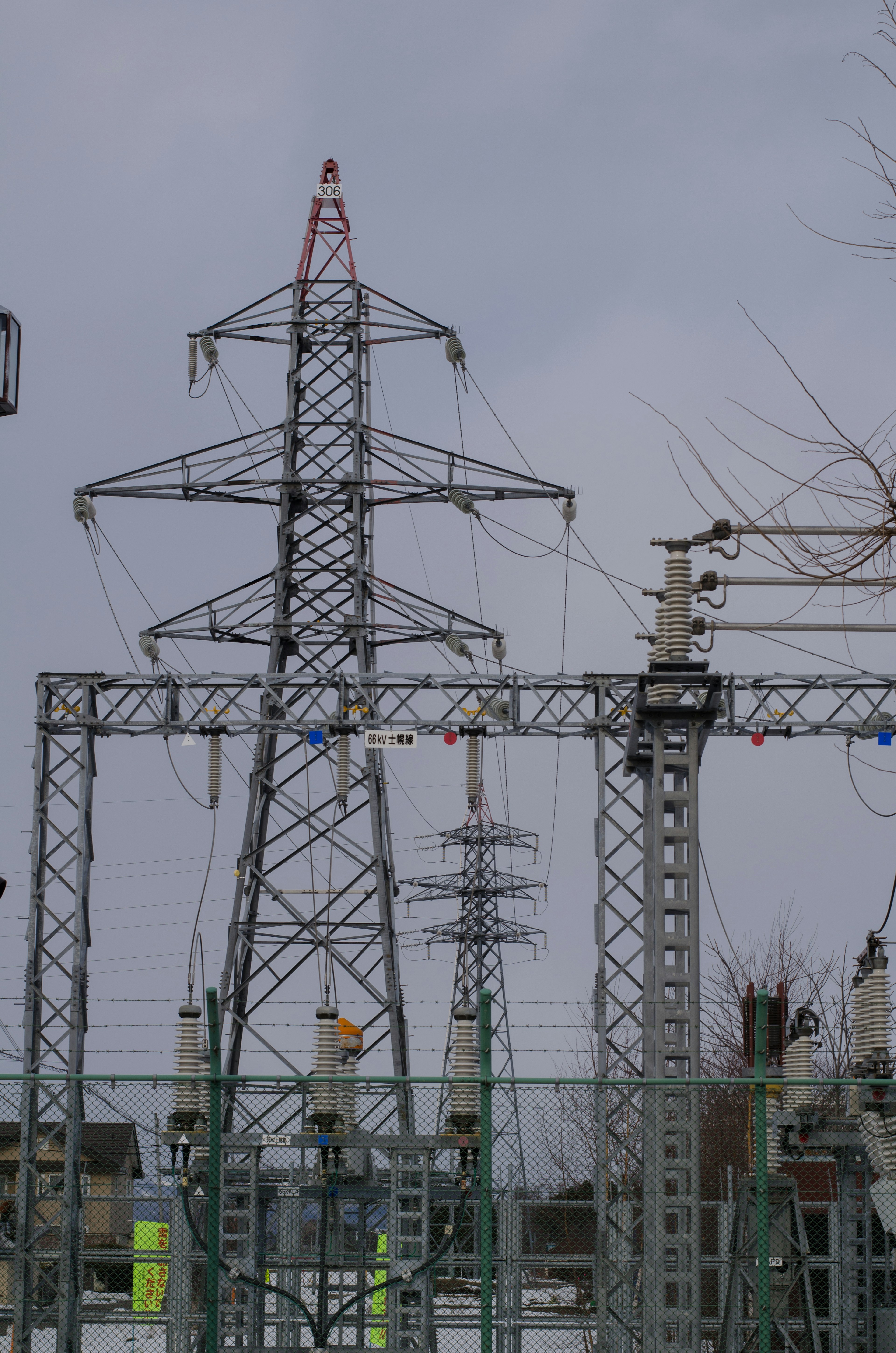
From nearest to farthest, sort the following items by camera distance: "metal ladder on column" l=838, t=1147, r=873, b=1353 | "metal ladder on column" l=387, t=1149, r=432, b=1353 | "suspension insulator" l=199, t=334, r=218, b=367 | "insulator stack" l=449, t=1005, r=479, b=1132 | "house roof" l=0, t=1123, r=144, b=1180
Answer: "insulator stack" l=449, t=1005, r=479, b=1132 → "metal ladder on column" l=387, t=1149, r=432, b=1353 → "metal ladder on column" l=838, t=1147, r=873, b=1353 → "house roof" l=0, t=1123, r=144, b=1180 → "suspension insulator" l=199, t=334, r=218, b=367

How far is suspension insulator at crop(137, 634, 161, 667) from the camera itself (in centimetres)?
2109

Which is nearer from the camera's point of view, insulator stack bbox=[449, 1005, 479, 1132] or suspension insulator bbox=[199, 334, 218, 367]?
insulator stack bbox=[449, 1005, 479, 1132]

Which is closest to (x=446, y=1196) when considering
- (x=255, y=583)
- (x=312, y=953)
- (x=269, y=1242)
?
(x=269, y=1242)

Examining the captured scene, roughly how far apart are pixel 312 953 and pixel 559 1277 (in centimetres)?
619

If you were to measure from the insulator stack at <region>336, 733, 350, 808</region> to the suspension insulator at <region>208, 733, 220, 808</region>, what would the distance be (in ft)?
5.34

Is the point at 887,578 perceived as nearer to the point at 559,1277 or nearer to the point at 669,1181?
the point at 669,1181

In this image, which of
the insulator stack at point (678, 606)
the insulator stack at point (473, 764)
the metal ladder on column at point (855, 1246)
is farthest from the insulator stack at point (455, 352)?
the metal ladder on column at point (855, 1246)

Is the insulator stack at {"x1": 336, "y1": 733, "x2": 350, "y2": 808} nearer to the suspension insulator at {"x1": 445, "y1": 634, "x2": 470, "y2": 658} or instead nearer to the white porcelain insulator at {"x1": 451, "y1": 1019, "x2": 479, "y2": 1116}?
the suspension insulator at {"x1": 445, "y1": 634, "x2": 470, "y2": 658}

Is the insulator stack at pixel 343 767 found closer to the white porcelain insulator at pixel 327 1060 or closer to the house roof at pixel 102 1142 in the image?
the house roof at pixel 102 1142

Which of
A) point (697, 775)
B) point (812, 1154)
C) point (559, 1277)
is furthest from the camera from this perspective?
point (559, 1277)

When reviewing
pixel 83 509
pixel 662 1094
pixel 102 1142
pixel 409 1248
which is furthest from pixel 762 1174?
pixel 102 1142

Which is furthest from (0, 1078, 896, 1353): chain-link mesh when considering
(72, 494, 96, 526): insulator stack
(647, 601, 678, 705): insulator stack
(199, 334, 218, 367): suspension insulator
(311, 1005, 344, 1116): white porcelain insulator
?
(199, 334, 218, 367): suspension insulator

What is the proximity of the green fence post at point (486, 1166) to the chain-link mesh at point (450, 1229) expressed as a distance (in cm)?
5

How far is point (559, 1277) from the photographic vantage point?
75.0ft
